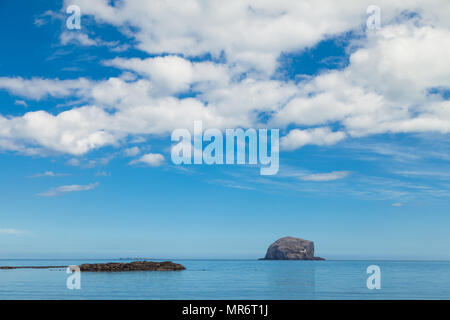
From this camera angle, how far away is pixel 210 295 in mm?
66000
